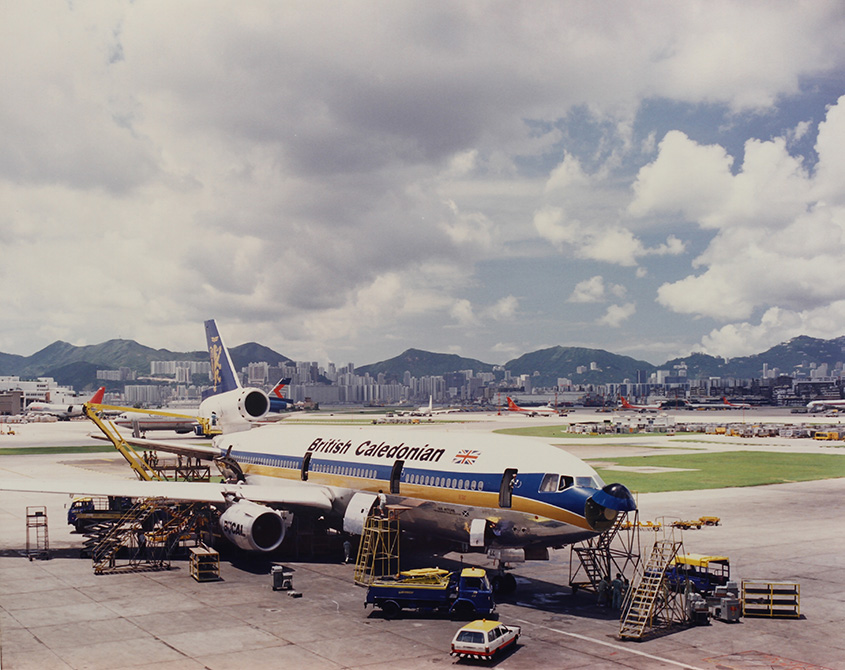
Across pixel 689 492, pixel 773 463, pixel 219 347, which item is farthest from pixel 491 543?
pixel 773 463

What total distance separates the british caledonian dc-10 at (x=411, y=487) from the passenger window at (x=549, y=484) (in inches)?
1.8

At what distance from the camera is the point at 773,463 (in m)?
89.3

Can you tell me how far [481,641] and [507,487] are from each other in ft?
27.0

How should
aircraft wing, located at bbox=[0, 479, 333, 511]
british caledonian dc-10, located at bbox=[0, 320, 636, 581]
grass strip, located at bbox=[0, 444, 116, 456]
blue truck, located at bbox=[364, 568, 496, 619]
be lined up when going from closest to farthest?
blue truck, located at bbox=[364, 568, 496, 619]
british caledonian dc-10, located at bbox=[0, 320, 636, 581]
aircraft wing, located at bbox=[0, 479, 333, 511]
grass strip, located at bbox=[0, 444, 116, 456]

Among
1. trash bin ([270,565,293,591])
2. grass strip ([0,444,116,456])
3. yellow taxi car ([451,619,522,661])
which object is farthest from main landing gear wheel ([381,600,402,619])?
grass strip ([0,444,116,456])

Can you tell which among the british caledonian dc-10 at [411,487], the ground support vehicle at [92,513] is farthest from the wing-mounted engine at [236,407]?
the ground support vehicle at [92,513]

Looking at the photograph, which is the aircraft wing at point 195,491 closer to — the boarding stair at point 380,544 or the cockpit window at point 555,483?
the boarding stair at point 380,544

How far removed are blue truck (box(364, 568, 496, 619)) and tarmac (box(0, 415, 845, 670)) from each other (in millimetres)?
556

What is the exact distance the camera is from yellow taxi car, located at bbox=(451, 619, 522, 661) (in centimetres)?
2239

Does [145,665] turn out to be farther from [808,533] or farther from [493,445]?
[808,533]

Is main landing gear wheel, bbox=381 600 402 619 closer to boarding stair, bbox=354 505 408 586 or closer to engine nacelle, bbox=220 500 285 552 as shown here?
boarding stair, bbox=354 505 408 586

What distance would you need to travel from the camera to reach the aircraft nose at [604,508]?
27688mm

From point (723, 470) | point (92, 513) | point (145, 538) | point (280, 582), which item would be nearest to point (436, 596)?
point (280, 582)

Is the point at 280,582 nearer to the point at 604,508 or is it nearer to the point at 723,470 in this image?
the point at 604,508
